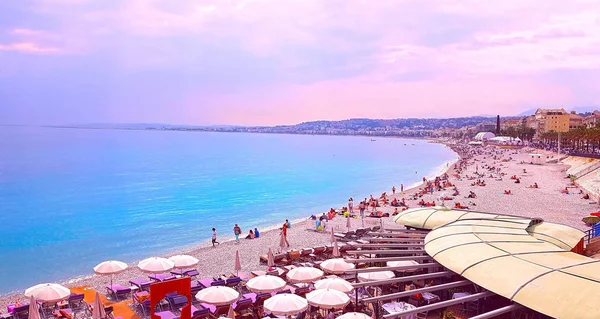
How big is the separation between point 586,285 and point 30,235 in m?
37.1

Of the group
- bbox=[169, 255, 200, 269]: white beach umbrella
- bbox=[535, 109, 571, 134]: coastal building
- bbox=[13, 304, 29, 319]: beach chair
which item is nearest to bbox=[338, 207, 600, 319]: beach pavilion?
bbox=[169, 255, 200, 269]: white beach umbrella

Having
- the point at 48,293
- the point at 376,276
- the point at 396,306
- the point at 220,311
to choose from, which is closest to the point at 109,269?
the point at 48,293

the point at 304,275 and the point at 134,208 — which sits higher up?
the point at 304,275

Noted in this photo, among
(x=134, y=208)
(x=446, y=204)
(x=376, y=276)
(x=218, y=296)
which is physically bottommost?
(x=134, y=208)

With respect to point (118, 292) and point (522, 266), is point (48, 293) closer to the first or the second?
point (118, 292)

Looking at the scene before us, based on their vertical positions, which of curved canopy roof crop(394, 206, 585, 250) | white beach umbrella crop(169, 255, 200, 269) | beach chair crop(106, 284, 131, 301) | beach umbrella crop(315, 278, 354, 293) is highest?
curved canopy roof crop(394, 206, 585, 250)

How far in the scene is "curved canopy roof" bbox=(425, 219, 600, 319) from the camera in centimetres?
782

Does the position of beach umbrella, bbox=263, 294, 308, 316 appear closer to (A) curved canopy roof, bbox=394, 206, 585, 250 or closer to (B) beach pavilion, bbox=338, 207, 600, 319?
(B) beach pavilion, bbox=338, 207, 600, 319

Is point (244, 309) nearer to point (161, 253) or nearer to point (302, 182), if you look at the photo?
point (161, 253)

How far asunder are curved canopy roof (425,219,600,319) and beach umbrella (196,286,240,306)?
17.2ft

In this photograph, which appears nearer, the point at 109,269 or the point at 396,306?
the point at 396,306

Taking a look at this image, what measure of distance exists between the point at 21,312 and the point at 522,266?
517 inches

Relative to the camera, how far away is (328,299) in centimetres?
1096

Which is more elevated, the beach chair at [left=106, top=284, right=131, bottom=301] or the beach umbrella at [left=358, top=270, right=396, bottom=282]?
the beach umbrella at [left=358, top=270, right=396, bottom=282]
